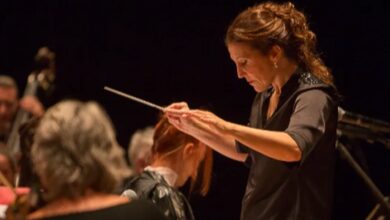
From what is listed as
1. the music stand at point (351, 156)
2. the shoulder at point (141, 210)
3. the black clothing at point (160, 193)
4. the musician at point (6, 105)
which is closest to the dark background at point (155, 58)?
the musician at point (6, 105)

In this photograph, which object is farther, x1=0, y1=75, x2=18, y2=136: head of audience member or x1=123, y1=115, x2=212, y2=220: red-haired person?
x1=0, y1=75, x2=18, y2=136: head of audience member

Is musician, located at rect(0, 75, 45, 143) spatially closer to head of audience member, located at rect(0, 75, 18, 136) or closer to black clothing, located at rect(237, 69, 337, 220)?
head of audience member, located at rect(0, 75, 18, 136)

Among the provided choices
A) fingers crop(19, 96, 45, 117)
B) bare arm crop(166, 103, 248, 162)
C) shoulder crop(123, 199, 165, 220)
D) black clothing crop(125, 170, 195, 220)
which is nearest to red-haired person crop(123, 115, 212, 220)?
black clothing crop(125, 170, 195, 220)

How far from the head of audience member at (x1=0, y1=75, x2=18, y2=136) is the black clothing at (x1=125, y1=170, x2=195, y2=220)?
160cm

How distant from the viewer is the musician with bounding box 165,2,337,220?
2.32m

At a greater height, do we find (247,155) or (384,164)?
(247,155)

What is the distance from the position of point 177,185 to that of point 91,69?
224cm

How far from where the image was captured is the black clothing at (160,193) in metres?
2.64

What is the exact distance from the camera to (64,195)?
5.66ft

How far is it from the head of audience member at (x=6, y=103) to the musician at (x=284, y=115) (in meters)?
1.92

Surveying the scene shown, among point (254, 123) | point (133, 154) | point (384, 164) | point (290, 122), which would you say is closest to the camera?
point (290, 122)

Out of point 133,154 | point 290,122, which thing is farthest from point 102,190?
point 133,154

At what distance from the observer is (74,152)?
5.61 ft

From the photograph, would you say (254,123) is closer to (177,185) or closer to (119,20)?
(177,185)
